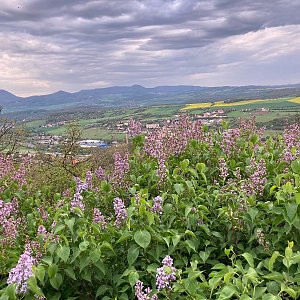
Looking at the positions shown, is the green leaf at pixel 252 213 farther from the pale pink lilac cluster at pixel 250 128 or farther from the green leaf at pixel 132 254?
the pale pink lilac cluster at pixel 250 128

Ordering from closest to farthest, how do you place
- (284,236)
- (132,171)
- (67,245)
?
(67,245)
(284,236)
(132,171)

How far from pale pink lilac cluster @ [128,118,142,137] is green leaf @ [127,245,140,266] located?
3236mm

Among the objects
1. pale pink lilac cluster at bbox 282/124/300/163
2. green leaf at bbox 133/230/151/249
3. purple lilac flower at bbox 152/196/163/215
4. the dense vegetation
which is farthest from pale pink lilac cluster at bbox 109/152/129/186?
pale pink lilac cluster at bbox 282/124/300/163

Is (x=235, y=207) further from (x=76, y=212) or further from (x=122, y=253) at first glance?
(x=76, y=212)

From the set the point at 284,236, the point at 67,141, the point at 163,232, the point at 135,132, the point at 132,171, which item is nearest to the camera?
the point at 163,232

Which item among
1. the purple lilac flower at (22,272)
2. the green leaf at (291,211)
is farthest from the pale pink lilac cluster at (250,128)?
the purple lilac flower at (22,272)

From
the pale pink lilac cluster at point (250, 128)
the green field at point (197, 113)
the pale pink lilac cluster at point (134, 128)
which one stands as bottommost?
the green field at point (197, 113)

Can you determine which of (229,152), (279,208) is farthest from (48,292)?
(229,152)

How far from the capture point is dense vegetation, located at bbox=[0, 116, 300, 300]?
3283 mm

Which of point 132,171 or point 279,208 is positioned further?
point 132,171

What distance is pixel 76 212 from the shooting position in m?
4.06

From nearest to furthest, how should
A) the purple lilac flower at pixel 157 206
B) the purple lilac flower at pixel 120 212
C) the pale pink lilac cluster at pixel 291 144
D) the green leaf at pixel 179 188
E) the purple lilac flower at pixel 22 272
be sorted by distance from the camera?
1. the purple lilac flower at pixel 22 272
2. the purple lilac flower at pixel 120 212
3. the purple lilac flower at pixel 157 206
4. the green leaf at pixel 179 188
5. the pale pink lilac cluster at pixel 291 144

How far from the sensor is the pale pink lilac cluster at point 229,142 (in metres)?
6.17

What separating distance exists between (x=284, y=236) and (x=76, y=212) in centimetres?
224
